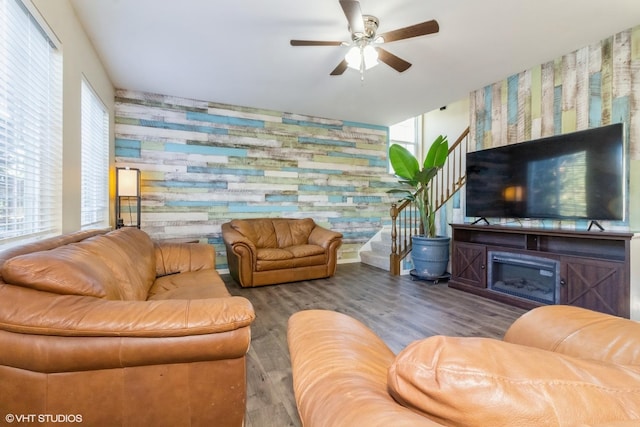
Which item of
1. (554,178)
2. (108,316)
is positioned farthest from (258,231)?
(554,178)

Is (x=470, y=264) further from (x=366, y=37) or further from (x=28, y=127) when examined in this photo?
(x=28, y=127)

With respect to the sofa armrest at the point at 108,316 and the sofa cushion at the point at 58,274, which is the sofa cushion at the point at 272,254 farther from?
the sofa armrest at the point at 108,316

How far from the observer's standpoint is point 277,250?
157 inches

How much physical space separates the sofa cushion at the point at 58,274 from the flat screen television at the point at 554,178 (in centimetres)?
380

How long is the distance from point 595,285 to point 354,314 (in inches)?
83.1

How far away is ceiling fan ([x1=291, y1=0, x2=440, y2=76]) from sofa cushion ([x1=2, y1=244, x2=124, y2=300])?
2.10 m

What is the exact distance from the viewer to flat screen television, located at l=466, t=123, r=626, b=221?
103 inches

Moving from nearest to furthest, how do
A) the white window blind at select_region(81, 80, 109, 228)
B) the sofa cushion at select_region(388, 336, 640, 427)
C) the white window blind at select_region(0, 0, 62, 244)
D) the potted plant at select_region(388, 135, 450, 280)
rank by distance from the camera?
the sofa cushion at select_region(388, 336, 640, 427) < the white window blind at select_region(0, 0, 62, 244) < the white window blind at select_region(81, 80, 109, 228) < the potted plant at select_region(388, 135, 450, 280)

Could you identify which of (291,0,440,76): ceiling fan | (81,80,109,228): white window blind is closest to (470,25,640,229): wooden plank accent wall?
(291,0,440,76): ceiling fan

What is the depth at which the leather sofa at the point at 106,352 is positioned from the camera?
3.15ft

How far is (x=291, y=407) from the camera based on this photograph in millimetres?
1512

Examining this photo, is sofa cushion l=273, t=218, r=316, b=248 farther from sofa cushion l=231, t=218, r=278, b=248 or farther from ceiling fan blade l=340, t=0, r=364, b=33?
ceiling fan blade l=340, t=0, r=364, b=33

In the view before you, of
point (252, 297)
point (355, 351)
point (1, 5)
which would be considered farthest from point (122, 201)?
point (355, 351)

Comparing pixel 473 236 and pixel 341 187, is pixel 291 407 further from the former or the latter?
pixel 341 187
